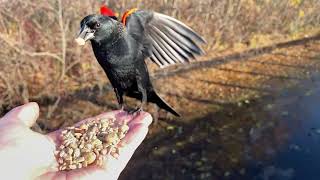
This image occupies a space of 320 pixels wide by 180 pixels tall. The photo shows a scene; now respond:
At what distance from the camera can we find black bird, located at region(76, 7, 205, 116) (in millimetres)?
2395

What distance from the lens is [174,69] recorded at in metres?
7.40

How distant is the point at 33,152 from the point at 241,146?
151 inches

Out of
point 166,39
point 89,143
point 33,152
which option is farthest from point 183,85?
point 33,152

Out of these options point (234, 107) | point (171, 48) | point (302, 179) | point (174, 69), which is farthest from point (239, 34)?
point (171, 48)

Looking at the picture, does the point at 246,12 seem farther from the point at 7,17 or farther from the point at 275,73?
the point at 7,17

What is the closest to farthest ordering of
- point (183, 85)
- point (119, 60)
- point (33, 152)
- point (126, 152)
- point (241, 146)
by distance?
point (33, 152) < point (126, 152) < point (119, 60) < point (241, 146) < point (183, 85)

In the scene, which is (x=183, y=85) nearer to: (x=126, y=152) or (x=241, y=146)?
(x=241, y=146)

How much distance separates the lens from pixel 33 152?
2230mm

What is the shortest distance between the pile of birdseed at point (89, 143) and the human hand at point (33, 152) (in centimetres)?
4

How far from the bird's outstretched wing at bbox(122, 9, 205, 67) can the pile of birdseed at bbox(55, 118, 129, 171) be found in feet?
1.66

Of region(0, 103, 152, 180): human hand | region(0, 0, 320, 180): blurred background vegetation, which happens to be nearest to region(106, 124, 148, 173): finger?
region(0, 103, 152, 180): human hand

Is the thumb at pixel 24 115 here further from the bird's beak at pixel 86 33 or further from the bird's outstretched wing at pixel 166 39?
the bird's outstretched wing at pixel 166 39

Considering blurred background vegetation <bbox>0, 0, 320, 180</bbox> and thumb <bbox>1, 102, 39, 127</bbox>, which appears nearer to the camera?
thumb <bbox>1, 102, 39, 127</bbox>

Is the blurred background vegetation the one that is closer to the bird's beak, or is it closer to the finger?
the finger
